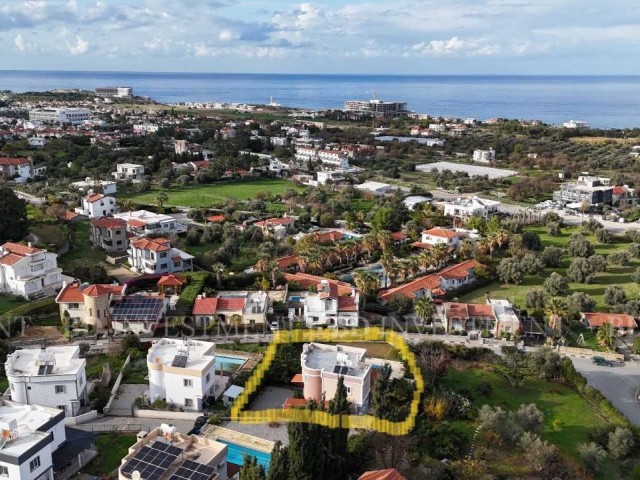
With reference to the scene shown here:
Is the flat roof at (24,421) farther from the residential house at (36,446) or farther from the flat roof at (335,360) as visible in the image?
the flat roof at (335,360)

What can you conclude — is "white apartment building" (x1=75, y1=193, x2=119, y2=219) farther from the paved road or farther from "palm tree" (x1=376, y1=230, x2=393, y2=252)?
the paved road

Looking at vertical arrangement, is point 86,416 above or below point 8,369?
below

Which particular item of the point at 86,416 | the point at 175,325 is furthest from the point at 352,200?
the point at 86,416

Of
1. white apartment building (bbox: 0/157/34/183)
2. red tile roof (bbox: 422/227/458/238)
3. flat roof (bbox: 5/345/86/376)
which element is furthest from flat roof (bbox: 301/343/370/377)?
white apartment building (bbox: 0/157/34/183)

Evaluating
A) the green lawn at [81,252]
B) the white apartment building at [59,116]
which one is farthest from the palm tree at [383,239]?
the white apartment building at [59,116]

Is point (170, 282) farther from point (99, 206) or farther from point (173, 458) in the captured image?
point (99, 206)

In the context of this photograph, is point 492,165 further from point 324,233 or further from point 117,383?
point 117,383

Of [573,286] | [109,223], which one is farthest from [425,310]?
[109,223]
